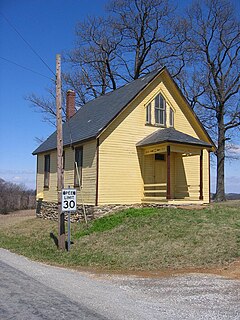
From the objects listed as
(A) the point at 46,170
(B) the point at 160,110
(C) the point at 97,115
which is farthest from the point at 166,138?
(A) the point at 46,170

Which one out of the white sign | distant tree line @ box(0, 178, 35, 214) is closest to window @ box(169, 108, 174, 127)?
the white sign

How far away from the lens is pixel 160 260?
457 inches

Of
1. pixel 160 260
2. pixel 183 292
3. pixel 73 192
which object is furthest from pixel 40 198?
pixel 183 292

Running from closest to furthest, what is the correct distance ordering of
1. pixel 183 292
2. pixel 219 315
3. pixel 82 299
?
pixel 219 315
pixel 82 299
pixel 183 292

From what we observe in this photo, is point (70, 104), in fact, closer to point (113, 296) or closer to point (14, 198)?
point (14, 198)

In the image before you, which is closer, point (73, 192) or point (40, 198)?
point (73, 192)

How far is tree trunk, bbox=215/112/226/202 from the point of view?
113 ft

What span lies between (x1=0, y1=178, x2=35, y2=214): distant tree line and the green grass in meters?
22.2

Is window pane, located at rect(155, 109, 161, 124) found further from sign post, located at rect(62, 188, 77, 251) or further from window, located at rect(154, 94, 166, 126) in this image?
sign post, located at rect(62, 188, 77, 251)

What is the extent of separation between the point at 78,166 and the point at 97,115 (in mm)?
3247

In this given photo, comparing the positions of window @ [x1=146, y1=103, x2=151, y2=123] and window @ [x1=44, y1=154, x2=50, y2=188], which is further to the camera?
window @ [x1=44, y1=154, x2=50, y2=188]

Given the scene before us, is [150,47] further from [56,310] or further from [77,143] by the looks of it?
[56,310]

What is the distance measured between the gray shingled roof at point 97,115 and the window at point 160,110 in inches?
48.9

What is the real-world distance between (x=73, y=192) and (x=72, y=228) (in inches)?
183
